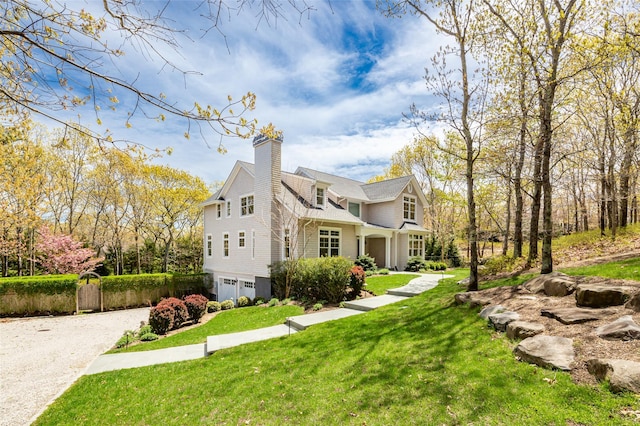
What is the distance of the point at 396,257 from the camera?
20.9 metres

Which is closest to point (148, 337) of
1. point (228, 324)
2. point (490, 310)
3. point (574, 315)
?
point (228, 324)

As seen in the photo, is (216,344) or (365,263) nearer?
(216,344)

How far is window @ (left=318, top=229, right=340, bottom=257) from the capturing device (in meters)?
16.5

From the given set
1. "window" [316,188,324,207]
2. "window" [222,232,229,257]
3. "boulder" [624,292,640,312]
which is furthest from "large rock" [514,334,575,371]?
"window" [222,232,229,257]

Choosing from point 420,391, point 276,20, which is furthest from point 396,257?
point 276,20

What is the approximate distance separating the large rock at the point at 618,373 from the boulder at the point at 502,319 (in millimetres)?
1795

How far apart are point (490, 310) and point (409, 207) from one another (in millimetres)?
16294

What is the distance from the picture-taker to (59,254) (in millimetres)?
20375

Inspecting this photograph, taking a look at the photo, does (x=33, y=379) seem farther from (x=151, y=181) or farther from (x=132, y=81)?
(x=151, y=181)

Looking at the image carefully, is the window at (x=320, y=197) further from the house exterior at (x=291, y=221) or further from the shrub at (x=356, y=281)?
the shrub at (x=356, y=281)

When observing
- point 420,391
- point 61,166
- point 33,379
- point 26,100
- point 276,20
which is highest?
point 61,166

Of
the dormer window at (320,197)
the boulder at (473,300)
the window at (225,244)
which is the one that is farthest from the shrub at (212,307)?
the boulder at (473,300)

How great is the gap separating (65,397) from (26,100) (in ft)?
17.0

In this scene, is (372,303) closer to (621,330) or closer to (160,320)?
(621,330)
